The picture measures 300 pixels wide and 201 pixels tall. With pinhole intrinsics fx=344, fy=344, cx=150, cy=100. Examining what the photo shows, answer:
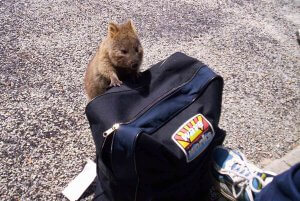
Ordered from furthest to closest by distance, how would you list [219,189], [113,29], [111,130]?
[113,29] → [219,189] → [111,130]

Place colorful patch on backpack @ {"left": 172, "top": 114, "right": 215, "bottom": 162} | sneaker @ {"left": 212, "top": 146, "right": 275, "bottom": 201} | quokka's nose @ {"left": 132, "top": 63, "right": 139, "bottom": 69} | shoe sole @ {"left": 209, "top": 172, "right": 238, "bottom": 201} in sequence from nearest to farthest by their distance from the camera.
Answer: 1. colorful patch on backpack @ {"left": 172, "top": 114, "right": 215, "bottom": 162}
2. sneaker @ {"left": 212, "top": 146, "right": 275, "bottom": 201}
3. shoe sole @ {"left": 209, "top": 172, "right": 238, "bottom": 201}
4. quokka's nose @ {"left": 132, "top": 63, "right": 139, "bottom": 69}

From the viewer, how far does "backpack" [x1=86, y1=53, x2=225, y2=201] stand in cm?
229

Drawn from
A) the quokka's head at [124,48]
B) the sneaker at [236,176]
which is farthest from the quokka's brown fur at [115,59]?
the sneaker at [236,176]

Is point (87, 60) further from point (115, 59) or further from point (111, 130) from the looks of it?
point (111, 130)

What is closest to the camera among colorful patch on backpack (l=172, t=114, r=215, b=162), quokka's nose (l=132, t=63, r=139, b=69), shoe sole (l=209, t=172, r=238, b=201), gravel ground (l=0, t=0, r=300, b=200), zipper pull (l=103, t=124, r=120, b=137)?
zipper pull (l=103, t=124, r=120, b=137)

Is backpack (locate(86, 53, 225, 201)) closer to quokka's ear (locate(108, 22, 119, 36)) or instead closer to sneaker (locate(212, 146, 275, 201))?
sneaker (locate(212, 146, 275, 201))

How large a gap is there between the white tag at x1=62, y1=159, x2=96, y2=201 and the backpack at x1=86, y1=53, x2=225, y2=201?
0.74ft

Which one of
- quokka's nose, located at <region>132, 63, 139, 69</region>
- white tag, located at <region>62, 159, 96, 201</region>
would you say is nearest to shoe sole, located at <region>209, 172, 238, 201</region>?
white tag, located at <region>62, 159, 96, 201</region>

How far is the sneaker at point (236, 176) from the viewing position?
2777 millimetres

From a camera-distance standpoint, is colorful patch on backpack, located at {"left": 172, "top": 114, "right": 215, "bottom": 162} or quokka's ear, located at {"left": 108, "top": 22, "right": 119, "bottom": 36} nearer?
colorful patch on backpack, located at {"left": 172, "top": 114, "right": 215, "bottom": 162}

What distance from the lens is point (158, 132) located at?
7.93 feet

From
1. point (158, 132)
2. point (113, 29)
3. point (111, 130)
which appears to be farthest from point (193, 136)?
point (113, 29)

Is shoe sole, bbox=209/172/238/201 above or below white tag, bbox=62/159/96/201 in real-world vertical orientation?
below

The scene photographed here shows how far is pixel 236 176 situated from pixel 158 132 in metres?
0.87
